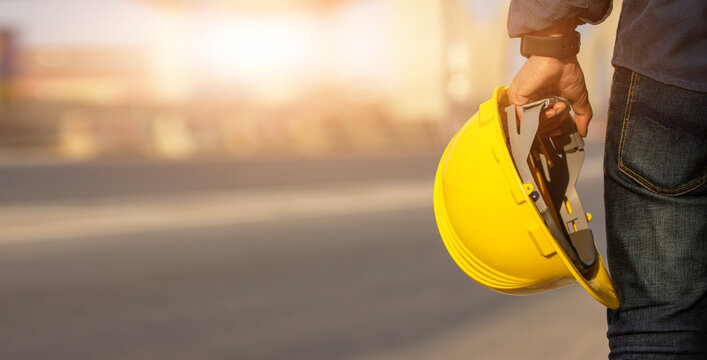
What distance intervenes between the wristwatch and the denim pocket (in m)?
0.15

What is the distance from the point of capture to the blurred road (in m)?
3.30

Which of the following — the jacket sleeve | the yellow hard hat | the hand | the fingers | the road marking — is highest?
the jacket sleeve

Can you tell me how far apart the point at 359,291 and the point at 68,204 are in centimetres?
543

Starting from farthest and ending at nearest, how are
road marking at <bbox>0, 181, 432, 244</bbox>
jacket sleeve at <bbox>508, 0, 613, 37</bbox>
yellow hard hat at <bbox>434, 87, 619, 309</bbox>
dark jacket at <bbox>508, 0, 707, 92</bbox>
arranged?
road marking at <bbox>0, 181, 432, 244</bbox> → yellow hard hat at <bbox>434, 87, 619, 309</bbox> → jacket sleeve at <bbox>508, 0, 613, 37</bbox> → dark jacket at <bbox>508, 0, 707, 92</bbox>

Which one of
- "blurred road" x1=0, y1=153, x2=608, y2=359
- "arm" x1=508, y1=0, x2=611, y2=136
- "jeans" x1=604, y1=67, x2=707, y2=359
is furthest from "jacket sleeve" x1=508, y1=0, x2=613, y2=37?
"blurred road" x1=0, y1=153, x2=608, y2=359

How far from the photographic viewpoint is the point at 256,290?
14.4ft

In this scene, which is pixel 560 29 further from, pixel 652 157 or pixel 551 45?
pixel 652 157

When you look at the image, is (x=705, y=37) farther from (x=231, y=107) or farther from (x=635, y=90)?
(x=231, y=107)

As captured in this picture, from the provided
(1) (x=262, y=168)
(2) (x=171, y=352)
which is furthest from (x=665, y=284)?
(1) (x=262, y=168)

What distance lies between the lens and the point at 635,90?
137cm

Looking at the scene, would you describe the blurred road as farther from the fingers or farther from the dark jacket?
the dark jacket

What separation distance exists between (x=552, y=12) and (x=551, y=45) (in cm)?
6

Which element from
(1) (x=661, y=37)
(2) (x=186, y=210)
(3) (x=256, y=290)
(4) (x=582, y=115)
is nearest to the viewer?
(1) (x=661, y=37)

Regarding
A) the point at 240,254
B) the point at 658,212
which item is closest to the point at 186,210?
the point at 240,254
